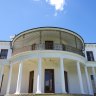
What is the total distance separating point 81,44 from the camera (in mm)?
20984

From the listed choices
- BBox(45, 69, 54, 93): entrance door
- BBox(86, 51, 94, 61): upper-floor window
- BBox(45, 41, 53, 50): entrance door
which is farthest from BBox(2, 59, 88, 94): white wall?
BBox(86, 51, 94, 61): upper-floor window

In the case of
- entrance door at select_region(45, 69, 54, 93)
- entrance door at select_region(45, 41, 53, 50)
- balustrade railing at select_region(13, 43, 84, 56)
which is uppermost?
entrance door at select_region(45, 41, 53, 50)

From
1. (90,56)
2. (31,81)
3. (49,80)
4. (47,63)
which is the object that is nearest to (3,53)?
(31,81)

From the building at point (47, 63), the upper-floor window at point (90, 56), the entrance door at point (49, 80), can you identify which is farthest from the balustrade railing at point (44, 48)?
the upper-floor window at point (90, 56)

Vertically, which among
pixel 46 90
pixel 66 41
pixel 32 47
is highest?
pixel 66 41

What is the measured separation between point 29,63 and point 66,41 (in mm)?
5655

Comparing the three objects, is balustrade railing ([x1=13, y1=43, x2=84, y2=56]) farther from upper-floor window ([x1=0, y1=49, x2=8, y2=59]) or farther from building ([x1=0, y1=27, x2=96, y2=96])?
upper-floor window ([x1=0, y1=49, x2=8, y2=59])

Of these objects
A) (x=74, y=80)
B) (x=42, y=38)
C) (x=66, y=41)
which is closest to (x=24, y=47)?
(x=42, y=38)

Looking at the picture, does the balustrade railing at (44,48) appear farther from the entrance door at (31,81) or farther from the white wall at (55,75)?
the entrance door at (31,81)

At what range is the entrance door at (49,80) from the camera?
1750 centimetres

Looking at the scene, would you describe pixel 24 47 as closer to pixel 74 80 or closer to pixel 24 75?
pixel 24 75

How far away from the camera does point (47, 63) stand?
61.2 ft

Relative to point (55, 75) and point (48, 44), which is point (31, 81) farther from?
point (48, 44)

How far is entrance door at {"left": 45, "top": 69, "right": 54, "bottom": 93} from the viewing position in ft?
57.4
